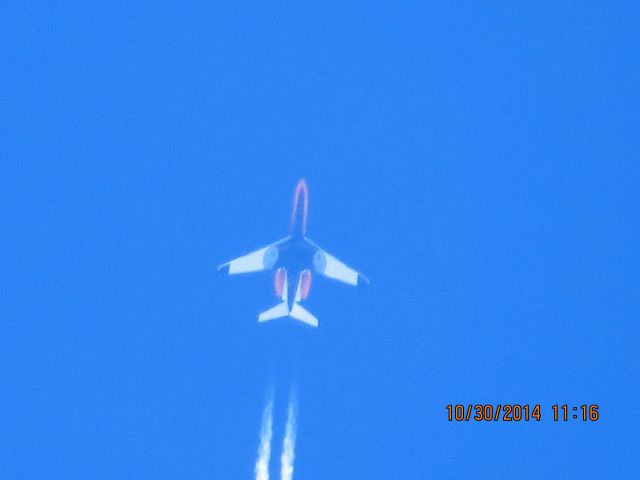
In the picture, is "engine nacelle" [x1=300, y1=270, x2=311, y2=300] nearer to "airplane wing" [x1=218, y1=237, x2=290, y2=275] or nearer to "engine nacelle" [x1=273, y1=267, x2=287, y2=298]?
"engine nacelle" [x1=273, y1=267, x2=287, y2=298]

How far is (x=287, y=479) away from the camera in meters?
27.0

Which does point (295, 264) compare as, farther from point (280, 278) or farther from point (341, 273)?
point (341, 273)

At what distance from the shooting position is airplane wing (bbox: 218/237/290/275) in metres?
25.3

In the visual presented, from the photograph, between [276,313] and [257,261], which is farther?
[257,261]

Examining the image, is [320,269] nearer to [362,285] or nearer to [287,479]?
[362,285]

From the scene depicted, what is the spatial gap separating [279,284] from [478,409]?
10584 mm

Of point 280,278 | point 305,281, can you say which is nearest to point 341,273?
point 305,281

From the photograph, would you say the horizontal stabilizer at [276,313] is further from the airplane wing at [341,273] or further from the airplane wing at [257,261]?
the airplane wing at [341,273]

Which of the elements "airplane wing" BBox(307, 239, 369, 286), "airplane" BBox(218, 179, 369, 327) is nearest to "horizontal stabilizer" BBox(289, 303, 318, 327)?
"airplane" BBox(218, 179, 369, 327)

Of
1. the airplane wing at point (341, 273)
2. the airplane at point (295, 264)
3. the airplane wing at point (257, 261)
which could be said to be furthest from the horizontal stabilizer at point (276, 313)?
the airplane wing at point (341, 273)

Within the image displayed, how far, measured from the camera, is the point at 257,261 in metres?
26.5

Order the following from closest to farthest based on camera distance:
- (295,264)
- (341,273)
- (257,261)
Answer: (295,264) < (257,261) < (341,273)

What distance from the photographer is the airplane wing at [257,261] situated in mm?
25330

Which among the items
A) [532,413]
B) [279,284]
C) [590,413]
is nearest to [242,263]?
[279,284]
